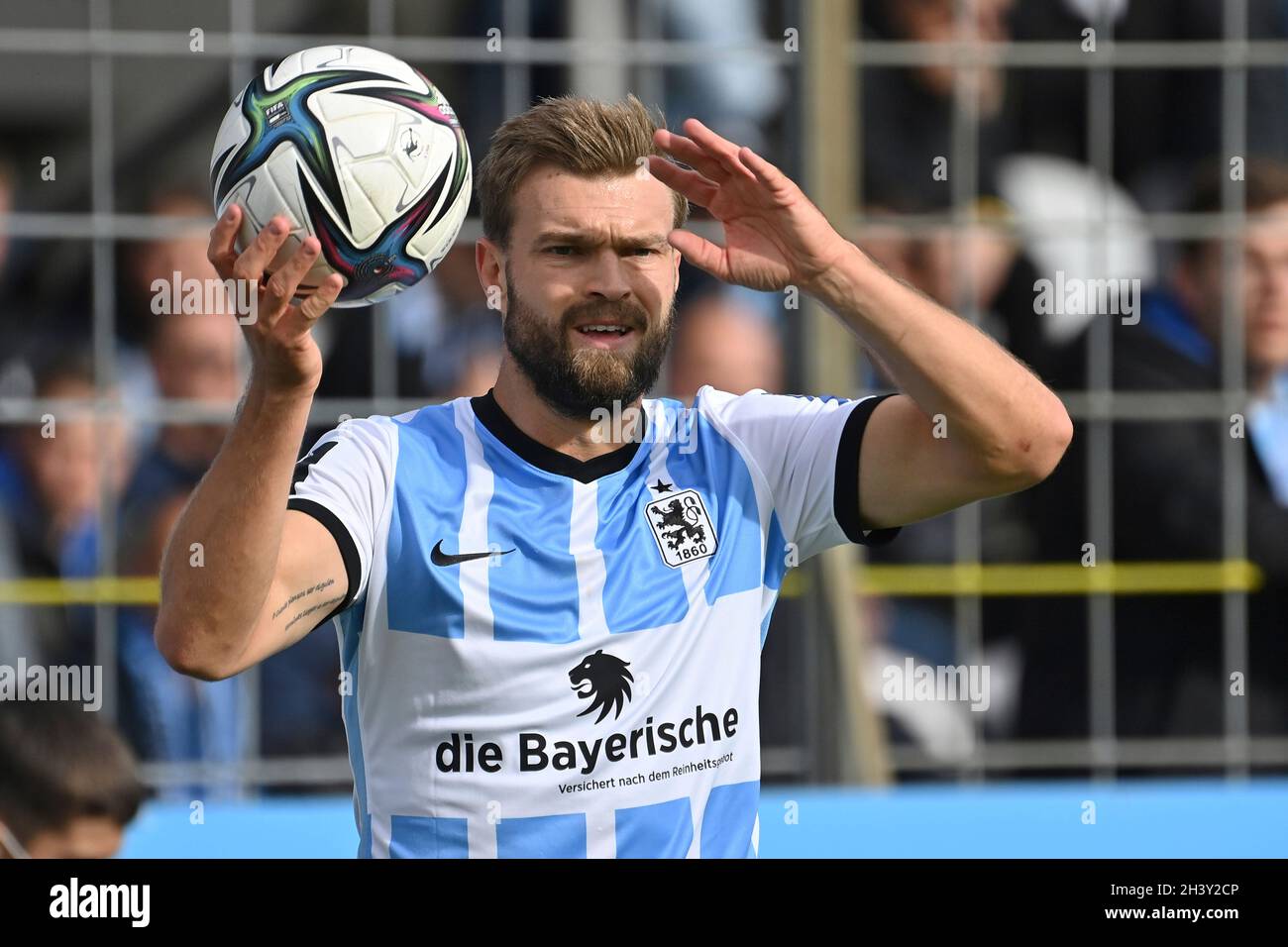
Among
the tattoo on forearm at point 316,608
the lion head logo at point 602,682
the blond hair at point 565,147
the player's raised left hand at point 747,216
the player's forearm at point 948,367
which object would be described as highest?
the blond hair at point 565,147

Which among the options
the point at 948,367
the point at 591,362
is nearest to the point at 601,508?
the point at 591,362

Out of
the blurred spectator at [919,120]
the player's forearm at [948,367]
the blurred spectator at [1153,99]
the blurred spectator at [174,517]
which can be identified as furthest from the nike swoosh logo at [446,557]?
the blurred spectator at [1153,99]

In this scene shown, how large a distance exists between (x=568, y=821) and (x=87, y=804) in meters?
1.23

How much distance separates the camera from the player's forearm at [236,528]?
7.78 ft

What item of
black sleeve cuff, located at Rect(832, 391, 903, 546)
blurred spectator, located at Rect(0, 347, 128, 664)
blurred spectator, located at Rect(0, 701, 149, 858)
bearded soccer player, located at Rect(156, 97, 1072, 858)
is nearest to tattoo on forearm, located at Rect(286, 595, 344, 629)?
bearded soccer player, located at Rect(156, 97, 1072, 858)

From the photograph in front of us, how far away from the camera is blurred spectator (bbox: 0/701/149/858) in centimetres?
342

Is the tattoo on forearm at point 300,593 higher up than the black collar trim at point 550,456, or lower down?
lower down

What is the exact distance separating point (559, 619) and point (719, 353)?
245 cm

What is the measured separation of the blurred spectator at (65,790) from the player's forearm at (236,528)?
1182 millimetres

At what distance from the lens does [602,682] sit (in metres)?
2.73

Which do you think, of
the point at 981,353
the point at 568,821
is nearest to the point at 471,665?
the point at 568,821

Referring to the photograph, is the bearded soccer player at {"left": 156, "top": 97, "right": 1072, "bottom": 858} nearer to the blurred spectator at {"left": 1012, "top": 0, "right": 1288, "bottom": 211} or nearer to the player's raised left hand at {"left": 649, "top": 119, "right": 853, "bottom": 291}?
the player's raised left hand at {"left": 649, "top": 119, "right": 853, "bottom": 291}

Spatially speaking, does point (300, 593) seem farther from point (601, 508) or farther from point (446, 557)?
point (601, 508)

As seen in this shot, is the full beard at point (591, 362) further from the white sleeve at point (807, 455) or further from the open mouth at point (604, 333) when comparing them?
the white sleeve at point (807, 455)
